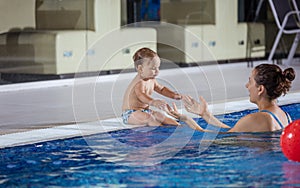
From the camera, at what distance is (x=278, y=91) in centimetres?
460

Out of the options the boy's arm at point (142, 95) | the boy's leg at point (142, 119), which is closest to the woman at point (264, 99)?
the boy's leg at point (142, 119)

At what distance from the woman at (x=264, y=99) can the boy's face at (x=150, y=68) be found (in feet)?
2.83

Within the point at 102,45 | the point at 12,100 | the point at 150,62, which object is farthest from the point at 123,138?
the point at 102,45

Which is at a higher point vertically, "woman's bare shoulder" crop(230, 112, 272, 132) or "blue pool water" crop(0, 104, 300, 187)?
"woman's bare shoulder" crop(230, 112, 272, 132)

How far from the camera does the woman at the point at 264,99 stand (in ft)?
15.0

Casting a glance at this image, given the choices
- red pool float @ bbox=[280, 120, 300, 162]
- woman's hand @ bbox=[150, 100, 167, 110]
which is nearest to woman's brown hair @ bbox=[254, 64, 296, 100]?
red pool float @ bbox=[280, 120, 300, 162]

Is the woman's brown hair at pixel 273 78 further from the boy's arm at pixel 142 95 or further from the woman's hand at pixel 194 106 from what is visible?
the boy's arm at pixel 142 95

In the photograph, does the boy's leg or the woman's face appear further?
the boy's leg

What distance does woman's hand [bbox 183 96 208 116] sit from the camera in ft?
15.0

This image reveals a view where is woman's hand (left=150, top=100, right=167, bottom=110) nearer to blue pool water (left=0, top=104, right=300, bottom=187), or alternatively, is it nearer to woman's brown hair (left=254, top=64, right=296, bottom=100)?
blue pool water (left=0, top=104, right=300, bottom=187)

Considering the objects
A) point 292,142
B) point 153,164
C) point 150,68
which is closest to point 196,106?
point 153,164

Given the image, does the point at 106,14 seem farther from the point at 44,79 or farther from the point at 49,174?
the point at 49,174

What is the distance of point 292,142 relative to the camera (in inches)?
156

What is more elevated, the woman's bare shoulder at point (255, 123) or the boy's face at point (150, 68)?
the boy's face at point (150, 68)
